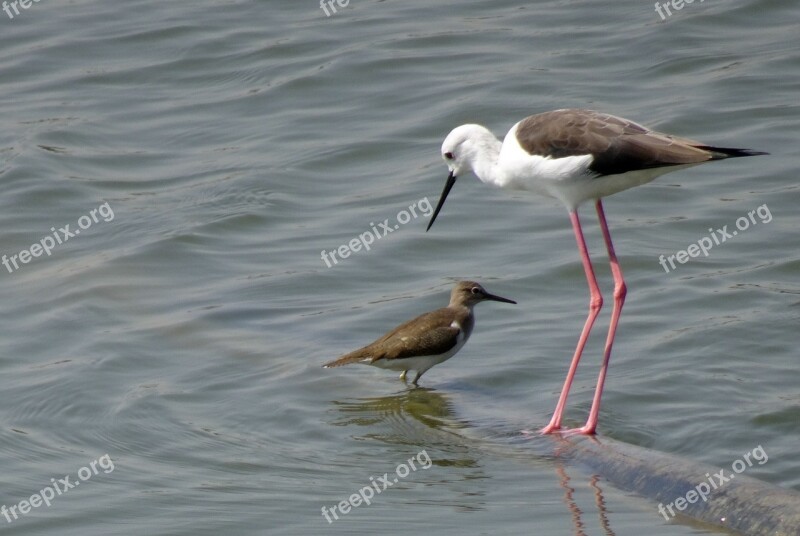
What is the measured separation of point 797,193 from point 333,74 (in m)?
6.31

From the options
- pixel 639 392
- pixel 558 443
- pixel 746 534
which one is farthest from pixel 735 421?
pixel 746 534

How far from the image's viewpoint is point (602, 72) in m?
15.7

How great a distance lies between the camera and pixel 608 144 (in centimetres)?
788

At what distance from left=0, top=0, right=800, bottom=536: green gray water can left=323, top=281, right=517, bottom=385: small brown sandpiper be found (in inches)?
8.4

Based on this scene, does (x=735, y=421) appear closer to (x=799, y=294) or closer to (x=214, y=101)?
(x=799, y=294)
